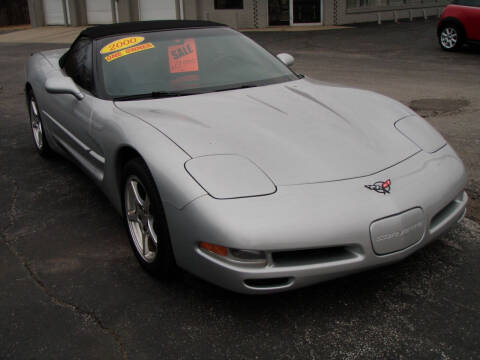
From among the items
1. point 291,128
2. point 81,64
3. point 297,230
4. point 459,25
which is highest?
point 81,64

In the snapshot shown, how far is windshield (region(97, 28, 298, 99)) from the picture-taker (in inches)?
146

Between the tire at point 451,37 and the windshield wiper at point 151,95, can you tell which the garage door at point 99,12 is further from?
the windshield wiper at point 151,95

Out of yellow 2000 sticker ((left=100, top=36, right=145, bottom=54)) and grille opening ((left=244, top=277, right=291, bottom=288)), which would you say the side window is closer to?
yellow 2000 sticker ((left=100, top=36, right=145, bottom=54))

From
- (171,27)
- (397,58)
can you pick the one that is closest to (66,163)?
(171,27)

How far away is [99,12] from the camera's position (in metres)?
23.5

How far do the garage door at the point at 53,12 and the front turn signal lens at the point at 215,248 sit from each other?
80.6 ft

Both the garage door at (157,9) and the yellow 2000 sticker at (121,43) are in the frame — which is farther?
the garage door at (157,9)

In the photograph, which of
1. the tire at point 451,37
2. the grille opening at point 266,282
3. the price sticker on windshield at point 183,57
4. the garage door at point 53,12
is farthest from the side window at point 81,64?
the garage door at point 53,12

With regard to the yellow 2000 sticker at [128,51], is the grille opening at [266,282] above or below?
below

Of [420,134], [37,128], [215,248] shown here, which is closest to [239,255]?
[215,248]

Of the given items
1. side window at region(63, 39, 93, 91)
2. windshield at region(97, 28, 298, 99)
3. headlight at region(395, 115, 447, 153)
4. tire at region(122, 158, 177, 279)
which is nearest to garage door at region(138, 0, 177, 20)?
Answer: side window at region(63, 39, 93, 91)

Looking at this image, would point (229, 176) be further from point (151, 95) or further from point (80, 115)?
point (80, 115)

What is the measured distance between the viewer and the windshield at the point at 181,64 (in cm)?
371

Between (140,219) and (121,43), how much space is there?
159cm
